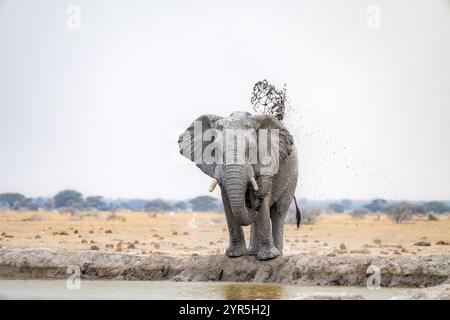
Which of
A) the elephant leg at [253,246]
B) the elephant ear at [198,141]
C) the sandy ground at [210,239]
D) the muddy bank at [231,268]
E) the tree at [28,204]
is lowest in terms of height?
the sandy ground at [210,239]

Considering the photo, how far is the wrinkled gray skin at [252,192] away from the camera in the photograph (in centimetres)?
1590

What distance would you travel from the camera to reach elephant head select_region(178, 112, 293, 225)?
15914 millimetres

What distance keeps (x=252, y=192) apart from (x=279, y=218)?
182cm

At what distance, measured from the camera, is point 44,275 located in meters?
17.6

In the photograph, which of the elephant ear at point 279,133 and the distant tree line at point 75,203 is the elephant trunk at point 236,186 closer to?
the elephant ear at point 279,133

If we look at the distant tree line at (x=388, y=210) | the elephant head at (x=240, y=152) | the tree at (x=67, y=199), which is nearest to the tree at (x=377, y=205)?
the distant tree line at (x=388, y=210)

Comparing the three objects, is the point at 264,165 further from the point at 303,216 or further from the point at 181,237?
the point at 303,216

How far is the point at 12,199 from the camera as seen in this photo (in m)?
73.0

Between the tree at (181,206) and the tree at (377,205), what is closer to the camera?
the tree at (377,205)

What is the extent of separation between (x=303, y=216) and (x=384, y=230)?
1058cm

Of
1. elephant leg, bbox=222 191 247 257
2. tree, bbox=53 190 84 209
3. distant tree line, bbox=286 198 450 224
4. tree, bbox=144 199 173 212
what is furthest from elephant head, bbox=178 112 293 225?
tree, bbox=144 199 173 212

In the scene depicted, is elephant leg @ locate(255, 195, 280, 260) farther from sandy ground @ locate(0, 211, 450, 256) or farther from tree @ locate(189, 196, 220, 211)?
tree @ locate(189, 196, 220, 211)

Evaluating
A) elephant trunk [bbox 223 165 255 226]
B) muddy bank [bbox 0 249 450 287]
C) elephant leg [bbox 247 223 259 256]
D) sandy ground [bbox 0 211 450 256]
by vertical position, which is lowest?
sandy ground [bbox 0 211 450 256]
